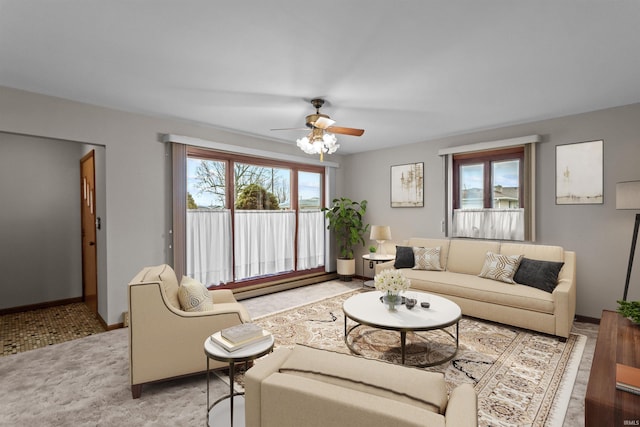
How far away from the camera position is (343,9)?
185 centimetres

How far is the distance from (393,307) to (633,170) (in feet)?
10.6

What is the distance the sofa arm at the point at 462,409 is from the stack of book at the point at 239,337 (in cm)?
112

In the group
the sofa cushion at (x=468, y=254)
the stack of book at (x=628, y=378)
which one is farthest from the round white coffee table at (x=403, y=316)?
A: the sofa cushion at (x=468, y=254)

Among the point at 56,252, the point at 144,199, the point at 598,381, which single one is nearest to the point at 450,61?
the point at 598,381

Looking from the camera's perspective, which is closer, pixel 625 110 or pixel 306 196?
pixel 625 110

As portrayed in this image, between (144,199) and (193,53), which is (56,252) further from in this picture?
(193,53)

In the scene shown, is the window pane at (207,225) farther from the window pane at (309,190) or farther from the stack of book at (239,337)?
the stack of book at (239,337)

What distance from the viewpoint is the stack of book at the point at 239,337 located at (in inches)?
67.1

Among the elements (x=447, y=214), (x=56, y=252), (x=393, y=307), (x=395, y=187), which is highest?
(x=395, y=187)

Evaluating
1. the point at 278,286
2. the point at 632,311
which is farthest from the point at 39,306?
the point at 632,311

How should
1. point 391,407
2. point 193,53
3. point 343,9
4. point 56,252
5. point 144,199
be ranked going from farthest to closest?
point 56,252
point 144,199
point 193,53
point 343,9
point 391,407

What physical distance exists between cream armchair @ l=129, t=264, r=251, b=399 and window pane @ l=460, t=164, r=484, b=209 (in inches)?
156

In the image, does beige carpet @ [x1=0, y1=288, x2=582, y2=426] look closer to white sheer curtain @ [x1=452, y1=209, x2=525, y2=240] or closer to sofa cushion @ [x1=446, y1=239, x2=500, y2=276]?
sofa cushion @ [x1=446, y1=239, x2=500, y2=276]

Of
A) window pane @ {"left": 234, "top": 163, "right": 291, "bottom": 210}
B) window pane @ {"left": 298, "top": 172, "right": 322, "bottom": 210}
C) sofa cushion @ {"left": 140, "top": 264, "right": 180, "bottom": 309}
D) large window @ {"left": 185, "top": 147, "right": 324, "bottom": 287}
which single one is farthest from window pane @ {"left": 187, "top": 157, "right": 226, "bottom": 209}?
sofa cushion @ {"left": 140, "top": 264, "right": 180, "bottom": 309}
